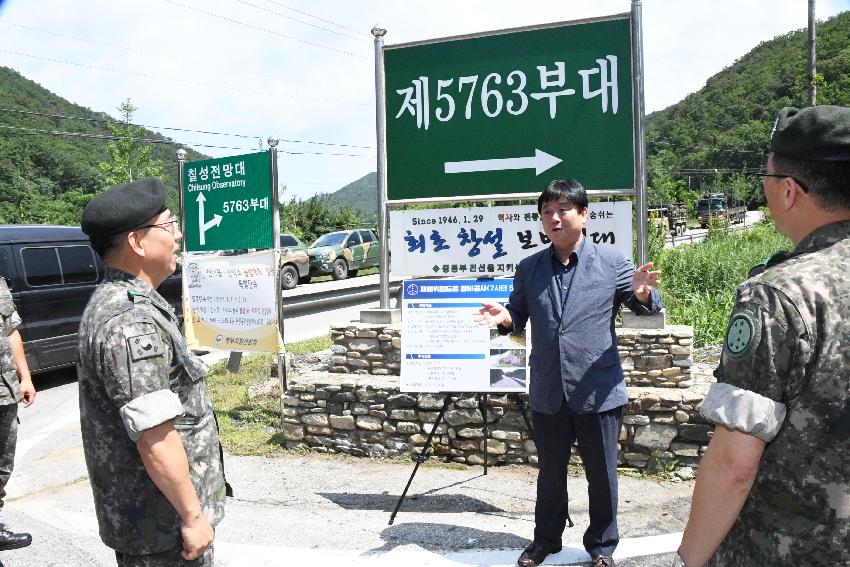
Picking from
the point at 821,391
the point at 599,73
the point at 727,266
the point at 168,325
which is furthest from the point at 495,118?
the point at 727,266

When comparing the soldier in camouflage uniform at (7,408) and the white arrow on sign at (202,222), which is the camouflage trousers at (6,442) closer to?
the soldier in camouflage uniform at (7,408)

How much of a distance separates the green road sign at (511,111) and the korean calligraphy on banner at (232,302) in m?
1.63

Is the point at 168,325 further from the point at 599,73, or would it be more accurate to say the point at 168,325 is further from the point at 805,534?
the point at 599,73

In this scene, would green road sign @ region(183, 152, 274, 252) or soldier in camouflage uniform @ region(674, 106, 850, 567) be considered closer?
soldier in camouflage uniform @ region(674, 106, 850, 567)

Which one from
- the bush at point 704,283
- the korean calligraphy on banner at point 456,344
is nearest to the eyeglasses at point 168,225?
the korean calligraphy on banner at point 456,344

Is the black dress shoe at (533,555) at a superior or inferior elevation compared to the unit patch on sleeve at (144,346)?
inferior

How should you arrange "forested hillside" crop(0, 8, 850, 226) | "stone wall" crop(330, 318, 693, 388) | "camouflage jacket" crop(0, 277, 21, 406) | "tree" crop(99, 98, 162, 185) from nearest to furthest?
1. "camouflage jacket" crop(0, 277, 21, 406)
2. "stone wall" crop(330, 318, 693, 388)
3. "tree" crop(99, 98, 162, 185)
4. "forested hillside" crop(0, 8, 850, 226)

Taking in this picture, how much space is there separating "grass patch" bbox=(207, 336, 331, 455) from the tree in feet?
61.0

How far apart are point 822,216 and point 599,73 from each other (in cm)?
412

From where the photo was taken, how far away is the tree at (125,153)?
2557 cm

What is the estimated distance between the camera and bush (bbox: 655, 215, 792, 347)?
→ 7.75 metres

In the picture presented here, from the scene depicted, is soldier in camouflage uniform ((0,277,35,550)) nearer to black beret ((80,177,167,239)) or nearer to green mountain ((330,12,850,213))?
black beret ((80,177,167,239))

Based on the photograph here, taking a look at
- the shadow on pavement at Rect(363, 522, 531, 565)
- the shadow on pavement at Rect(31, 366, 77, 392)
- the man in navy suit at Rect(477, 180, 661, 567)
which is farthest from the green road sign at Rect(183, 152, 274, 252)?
the man in navy suit at Rect(477, 180, 661, 567)

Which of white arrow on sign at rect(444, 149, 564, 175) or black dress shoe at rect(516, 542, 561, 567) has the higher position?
white arrow on sign at rect(444, 149, 564, 175)
